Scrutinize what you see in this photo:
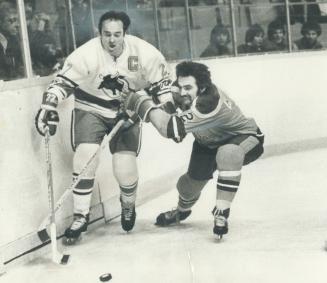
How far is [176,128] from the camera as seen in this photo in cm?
245

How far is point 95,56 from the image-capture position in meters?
2.44

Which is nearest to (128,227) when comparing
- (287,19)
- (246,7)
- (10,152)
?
(10,152)

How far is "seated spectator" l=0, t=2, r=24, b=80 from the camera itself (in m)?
2.22

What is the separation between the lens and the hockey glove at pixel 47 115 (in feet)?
7.69

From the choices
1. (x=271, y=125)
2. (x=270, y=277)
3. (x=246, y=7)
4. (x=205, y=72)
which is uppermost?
(x=246, y=7)

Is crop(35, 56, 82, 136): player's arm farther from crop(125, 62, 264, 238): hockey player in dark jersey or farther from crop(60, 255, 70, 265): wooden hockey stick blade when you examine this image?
crop(60, 255, 70, 265): wooden hockey stick blade

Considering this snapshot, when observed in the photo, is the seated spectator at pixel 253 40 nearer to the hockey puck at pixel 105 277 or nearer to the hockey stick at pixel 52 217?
the hockey stick at pixel 52 217

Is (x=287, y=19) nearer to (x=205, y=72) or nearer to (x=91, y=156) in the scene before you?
(x=205, y=72)

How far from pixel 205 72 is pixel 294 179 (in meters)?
0.86

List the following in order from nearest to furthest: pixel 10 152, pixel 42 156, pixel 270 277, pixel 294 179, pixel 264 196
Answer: pixel 270 277 → pixel 10 152 → pixel 42 156 → pixel 264 196 → pixel 294 179

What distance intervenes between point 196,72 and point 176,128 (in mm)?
243

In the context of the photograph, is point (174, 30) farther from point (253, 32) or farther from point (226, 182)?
point (226, 182)

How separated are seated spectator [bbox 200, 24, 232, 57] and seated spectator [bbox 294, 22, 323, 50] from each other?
0.51 meters


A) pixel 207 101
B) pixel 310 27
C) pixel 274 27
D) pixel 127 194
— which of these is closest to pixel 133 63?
pixel 207 101
